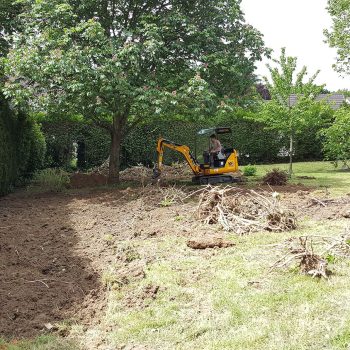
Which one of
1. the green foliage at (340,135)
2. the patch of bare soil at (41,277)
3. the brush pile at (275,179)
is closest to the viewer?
the patch of bare soil at (41,277)

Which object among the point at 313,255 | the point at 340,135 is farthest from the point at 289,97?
the point at 313,255

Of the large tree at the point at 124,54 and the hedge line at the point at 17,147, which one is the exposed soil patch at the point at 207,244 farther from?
the hedge line at the point at 17,147

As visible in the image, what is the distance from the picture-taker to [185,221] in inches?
321

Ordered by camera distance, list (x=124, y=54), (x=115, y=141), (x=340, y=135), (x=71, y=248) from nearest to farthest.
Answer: (x=71, y=248), (x=124, y=54), (x=115, y=141), (x=340, y=135)

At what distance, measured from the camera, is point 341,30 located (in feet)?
58.3

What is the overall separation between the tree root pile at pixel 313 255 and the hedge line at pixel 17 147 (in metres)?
8.13

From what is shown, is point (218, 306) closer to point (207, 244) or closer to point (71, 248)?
point (207, 244)

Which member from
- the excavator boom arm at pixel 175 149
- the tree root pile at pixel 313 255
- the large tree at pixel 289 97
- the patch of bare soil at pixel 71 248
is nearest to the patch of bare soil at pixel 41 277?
the patch of bare soil at pixel 71 248

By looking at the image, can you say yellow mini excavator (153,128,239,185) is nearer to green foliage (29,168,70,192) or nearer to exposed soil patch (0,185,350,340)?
exposed soil patch (0,185,350,340)

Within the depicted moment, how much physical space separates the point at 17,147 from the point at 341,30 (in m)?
12.7

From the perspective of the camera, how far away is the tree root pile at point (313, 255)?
500 centimetres

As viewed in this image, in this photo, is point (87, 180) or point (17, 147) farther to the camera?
point (87, 180)

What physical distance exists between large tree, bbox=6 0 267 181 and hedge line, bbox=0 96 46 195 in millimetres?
1044

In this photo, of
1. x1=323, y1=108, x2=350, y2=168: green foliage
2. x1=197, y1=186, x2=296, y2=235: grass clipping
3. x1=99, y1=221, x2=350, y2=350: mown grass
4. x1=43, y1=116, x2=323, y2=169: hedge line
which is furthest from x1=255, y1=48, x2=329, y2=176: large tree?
x1=99, y1=221, x2=350, y2=350: mown grass
